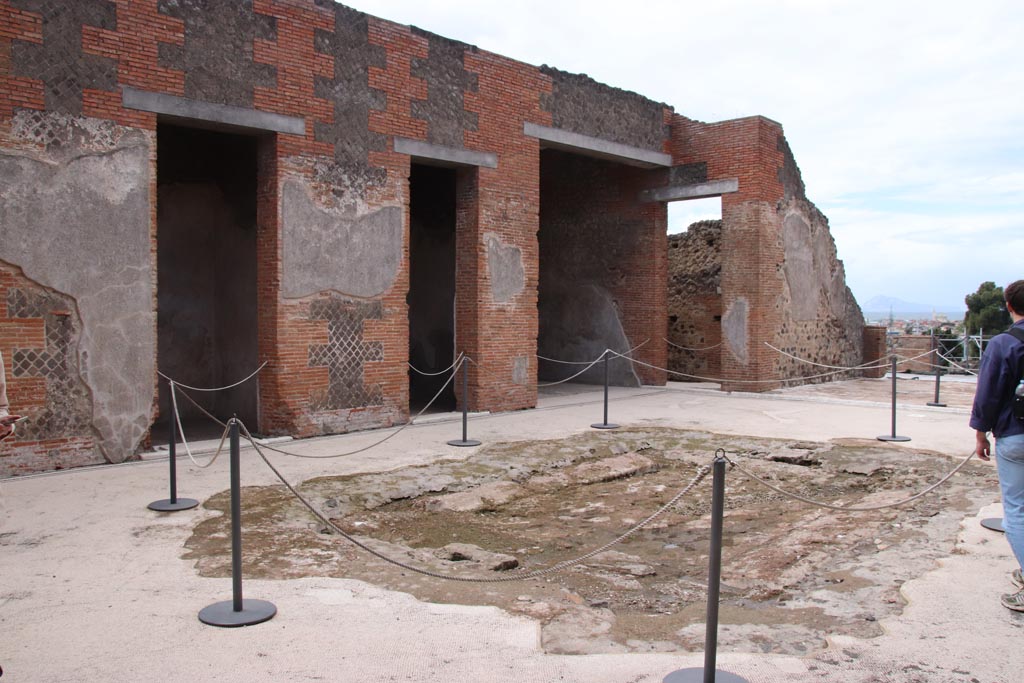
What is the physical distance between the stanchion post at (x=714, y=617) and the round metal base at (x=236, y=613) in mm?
1962

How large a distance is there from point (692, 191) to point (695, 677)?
1193 centimetres

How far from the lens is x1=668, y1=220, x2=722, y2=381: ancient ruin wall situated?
1656 cm

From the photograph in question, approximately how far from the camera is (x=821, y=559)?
5.25 meters

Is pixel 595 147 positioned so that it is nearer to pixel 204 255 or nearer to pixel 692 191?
pixel 692 191

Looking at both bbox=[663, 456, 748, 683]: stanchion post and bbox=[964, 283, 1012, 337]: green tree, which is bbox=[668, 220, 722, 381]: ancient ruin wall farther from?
bbox=[964, 283, 1012, 337]: green tree

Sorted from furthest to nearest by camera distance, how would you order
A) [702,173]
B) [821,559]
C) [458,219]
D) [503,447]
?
[702,173]
[458,219]
[503,447]
[821,559]

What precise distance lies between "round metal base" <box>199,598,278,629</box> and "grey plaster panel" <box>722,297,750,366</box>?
1129cm

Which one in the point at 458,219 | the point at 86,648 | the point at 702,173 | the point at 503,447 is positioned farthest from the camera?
the point at 702,173

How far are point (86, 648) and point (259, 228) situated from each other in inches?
243

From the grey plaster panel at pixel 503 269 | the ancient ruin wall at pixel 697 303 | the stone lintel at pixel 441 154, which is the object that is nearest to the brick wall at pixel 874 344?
the ancient ruin wall at pixel 697 303

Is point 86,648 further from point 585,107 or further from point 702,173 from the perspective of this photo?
point 702,173

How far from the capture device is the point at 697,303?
16.9 m

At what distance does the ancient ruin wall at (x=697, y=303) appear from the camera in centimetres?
1656

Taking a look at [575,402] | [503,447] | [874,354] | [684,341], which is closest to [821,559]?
[503,447]
